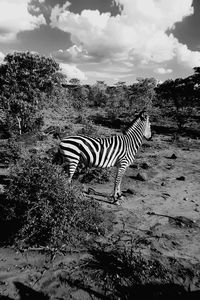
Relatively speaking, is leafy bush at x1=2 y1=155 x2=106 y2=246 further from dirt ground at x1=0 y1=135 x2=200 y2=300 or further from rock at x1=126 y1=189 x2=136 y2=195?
rock at x1=126 y1=189 x2=136 y2=195

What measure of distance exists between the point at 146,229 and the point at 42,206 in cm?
284

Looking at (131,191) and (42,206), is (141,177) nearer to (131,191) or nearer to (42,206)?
(131,191)

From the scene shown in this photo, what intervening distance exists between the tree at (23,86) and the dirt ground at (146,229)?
325 inches

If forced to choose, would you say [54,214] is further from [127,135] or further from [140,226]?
[127,135]

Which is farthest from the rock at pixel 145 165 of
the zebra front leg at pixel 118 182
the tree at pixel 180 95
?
the tree at pixel 180 95

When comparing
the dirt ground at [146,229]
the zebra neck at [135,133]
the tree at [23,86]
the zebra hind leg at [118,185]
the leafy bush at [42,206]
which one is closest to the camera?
the dirt ground at [146,229]

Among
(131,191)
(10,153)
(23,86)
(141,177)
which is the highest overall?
(23,86)

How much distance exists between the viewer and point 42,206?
4.88m

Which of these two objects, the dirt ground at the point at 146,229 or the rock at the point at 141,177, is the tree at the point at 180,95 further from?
the rock at the point at 141,177

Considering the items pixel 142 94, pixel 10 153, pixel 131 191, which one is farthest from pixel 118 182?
pixel 142 94

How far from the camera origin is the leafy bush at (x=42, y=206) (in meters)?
4.90

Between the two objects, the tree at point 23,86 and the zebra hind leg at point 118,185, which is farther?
the tree at point 23,86

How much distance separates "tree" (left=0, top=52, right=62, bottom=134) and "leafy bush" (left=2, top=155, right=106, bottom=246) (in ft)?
34.9

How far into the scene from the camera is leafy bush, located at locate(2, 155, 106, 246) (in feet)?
16.1
